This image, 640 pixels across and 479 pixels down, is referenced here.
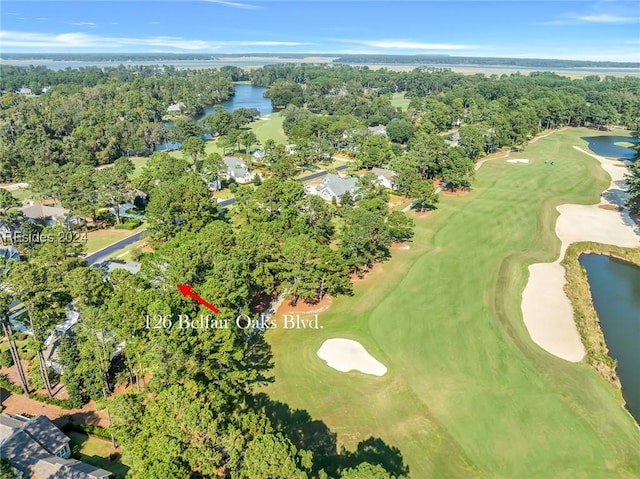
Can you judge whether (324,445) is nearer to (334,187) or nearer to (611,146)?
(334,187)

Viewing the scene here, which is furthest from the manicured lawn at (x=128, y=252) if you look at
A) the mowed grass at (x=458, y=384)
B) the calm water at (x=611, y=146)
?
the calm water at (x=611, y=146)

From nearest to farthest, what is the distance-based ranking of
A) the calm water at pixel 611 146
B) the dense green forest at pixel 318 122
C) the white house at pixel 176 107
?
the dense green forest at pixel 318 122
the calm water at pixel 611 146
the white house at pixel 176 107

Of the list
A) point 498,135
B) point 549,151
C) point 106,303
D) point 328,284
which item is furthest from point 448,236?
point 549,151

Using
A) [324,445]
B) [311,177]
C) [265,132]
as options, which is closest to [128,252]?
[324,445]

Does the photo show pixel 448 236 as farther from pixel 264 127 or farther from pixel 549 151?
pixel 264 127

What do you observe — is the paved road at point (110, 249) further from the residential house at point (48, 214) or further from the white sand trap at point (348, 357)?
the white sand trap at point (348, 357)

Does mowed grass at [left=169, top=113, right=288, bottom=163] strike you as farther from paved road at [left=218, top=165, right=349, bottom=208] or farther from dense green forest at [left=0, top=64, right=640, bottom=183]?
paved road at [left=218, top=165, right=349, bottom=208]

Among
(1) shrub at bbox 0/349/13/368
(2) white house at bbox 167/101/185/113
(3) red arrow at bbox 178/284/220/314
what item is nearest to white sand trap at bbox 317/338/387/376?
(3) red arrow at bbox 178/284/220/314
